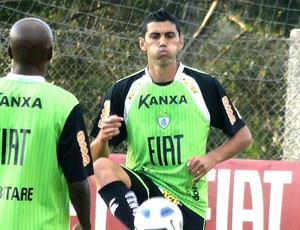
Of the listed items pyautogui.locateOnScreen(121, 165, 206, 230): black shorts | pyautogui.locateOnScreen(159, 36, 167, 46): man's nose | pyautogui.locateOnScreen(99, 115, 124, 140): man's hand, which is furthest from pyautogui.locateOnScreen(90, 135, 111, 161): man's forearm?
pyautogui.locateOnScreen(159, 36, 167, 46): man's nose

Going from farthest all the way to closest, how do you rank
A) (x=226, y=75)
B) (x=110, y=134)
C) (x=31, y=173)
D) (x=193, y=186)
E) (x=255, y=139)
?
(x=255, y=139)
(x=226, y=75)
(x=193, y=186)
(x=110, y=134)
(x=31, y=173)

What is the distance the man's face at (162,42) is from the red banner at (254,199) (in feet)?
5.21

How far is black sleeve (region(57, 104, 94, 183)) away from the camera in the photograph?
578 centimetres

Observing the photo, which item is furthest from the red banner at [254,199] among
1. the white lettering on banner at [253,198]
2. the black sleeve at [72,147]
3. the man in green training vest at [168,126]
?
the black sleeve at [72,147]

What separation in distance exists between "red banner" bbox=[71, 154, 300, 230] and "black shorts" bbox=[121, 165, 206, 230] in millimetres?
1275

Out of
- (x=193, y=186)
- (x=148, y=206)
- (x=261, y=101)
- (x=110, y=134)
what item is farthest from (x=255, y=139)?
(x=148, y=206)

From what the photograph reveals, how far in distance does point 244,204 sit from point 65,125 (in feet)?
11.7

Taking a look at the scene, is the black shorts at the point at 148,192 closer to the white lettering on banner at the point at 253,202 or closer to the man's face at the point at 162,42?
the man's face at the point at 162,42

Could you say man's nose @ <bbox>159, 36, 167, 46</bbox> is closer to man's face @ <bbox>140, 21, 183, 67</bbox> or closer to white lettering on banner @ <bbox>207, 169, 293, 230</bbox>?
man's face @ <bbox>140, 21, 183, 67</bbox>

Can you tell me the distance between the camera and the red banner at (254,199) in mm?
9078

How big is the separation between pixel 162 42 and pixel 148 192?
977 millimetres

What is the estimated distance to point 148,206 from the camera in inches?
240

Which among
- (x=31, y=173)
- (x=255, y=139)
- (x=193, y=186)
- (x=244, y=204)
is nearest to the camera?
(x=31, y=173)

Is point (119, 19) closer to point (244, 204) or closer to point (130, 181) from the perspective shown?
point (244, 204)
